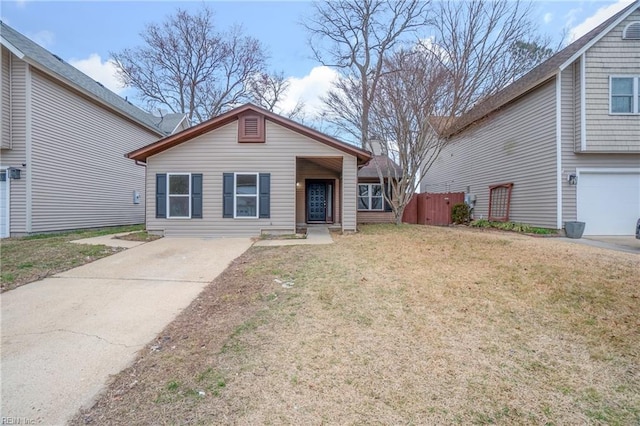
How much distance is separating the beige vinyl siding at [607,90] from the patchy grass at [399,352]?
6284mm

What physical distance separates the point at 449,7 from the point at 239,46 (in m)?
15.9

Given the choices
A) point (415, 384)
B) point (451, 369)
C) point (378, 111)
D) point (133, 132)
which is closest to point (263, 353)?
point (415, 384)

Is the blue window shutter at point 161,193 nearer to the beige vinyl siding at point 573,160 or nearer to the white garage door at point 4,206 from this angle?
the white garage door at point 4,206

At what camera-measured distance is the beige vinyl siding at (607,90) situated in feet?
30.9

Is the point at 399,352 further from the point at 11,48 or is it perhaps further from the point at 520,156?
the point at 11,48

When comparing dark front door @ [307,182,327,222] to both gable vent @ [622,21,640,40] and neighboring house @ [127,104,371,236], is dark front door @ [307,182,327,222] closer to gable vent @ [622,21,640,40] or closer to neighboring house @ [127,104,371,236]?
neighboring house @ [127,104,371,236]

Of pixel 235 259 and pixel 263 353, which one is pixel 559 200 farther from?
pixel 263 353

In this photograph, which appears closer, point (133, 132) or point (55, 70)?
point (55, 70)

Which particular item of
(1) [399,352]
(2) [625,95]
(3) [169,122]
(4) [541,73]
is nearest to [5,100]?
(3) [169,122]

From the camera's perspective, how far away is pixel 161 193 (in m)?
10.4

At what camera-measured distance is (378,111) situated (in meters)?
12.7

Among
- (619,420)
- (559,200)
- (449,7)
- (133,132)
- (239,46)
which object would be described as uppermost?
(239,46)

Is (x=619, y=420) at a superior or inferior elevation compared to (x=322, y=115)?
inferior

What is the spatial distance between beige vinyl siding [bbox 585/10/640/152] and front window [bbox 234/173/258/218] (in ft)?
33.9
